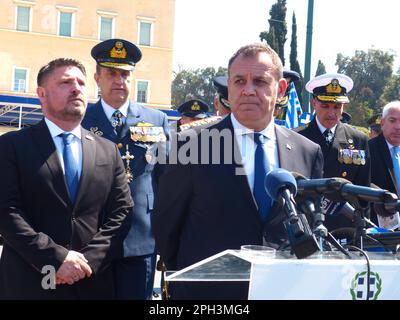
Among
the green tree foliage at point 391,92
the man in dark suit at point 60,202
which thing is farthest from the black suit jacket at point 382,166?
the green tree foliage at point 391,92

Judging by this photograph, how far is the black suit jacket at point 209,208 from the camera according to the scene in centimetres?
291

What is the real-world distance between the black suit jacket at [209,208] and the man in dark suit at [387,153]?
272 centimetres

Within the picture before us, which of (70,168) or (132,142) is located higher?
(132,142)

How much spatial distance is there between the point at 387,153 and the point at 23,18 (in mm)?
42449

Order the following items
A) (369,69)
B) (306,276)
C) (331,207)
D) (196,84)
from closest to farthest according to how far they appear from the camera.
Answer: (306,276) → (331,207) → (369,69) → (196,84)

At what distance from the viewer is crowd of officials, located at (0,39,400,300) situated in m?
2.97

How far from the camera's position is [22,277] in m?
3.67

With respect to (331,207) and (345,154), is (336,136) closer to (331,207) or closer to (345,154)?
(345,154)

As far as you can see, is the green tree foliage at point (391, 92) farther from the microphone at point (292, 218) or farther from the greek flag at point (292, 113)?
the microphone at point (292, 218)

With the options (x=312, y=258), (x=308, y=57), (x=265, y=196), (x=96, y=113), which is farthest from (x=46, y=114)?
(x=308, y=57)

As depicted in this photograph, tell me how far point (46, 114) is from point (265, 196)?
163cm

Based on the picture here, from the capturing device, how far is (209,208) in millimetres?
2961

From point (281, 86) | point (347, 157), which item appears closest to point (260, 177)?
point (281, 86)
